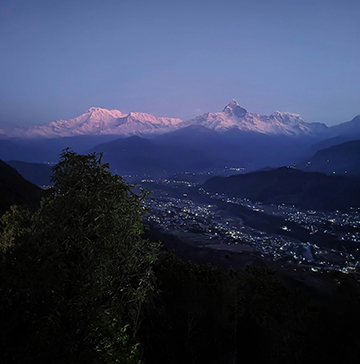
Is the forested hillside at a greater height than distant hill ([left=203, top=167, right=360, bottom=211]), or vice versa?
the forested hillside

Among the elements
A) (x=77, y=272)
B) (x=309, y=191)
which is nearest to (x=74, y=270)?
(x=77, y=272)

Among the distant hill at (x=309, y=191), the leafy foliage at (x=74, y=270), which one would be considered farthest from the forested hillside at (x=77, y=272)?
the distant hill at (x=309, y=191)

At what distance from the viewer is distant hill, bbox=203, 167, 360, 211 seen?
5778 inches

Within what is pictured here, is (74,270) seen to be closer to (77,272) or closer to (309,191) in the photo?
(77,272)

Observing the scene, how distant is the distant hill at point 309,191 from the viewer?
5778 inches

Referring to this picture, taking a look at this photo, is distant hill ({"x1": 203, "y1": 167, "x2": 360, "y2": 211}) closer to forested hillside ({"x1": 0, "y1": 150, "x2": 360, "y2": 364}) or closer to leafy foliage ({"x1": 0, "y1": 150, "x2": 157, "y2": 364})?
forested hillside ({"x1": 0, "y1": 150, "x2": 360, "y2": 364})

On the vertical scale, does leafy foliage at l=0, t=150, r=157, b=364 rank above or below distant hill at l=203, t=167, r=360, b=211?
above

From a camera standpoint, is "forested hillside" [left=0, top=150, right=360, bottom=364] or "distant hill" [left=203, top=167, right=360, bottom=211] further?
"distant hill" [left=203, top=167, right=360, bottom=211]

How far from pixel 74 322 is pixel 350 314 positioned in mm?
18095

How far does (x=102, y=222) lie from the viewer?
7.84 m

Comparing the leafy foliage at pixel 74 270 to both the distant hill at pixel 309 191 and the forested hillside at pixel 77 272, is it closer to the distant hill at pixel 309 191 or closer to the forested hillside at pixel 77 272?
the forested hillside at pixel 77 272

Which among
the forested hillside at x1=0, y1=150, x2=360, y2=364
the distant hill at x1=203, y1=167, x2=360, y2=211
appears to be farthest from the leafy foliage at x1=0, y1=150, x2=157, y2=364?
the distant hill at x1=203, y1=167, x2=360, y2=211

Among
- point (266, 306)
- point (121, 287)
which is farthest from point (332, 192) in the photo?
point (121, 287)

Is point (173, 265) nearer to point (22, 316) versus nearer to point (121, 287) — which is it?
point (121, 287)
